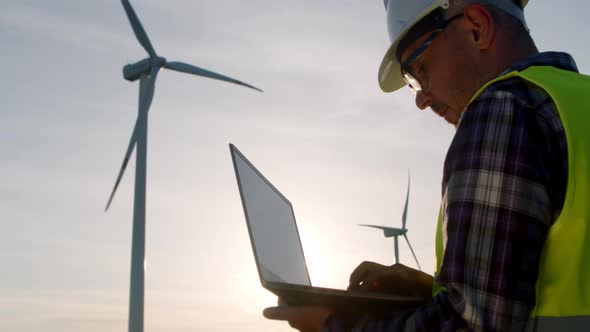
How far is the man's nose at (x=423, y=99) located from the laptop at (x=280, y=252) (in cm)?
130

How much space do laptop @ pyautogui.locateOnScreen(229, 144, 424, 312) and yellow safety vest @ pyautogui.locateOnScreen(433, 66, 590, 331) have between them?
32.2 inches

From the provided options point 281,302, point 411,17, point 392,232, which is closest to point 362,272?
point 281,302

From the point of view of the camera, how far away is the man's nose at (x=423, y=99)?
4387 mm

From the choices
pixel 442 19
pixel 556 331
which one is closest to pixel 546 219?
pixel 556 331

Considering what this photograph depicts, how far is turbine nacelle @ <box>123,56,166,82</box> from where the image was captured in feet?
104

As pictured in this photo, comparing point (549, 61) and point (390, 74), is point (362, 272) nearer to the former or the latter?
point (549, 61)

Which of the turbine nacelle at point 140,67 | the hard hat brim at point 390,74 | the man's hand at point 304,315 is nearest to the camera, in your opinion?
the man's hand at point 304,315

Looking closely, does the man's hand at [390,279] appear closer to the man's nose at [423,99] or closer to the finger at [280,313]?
the finger at [280,313]

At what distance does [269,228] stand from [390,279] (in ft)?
4.15

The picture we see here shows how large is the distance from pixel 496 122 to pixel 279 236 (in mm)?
2640

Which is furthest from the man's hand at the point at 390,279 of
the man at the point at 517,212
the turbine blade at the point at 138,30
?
the turbine blade at the point at 138,30

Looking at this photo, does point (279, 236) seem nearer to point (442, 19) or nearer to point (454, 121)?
point (454, 121)

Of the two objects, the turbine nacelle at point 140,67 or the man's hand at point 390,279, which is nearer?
the man's hand at point 390,279

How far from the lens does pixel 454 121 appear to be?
14.8 feet
